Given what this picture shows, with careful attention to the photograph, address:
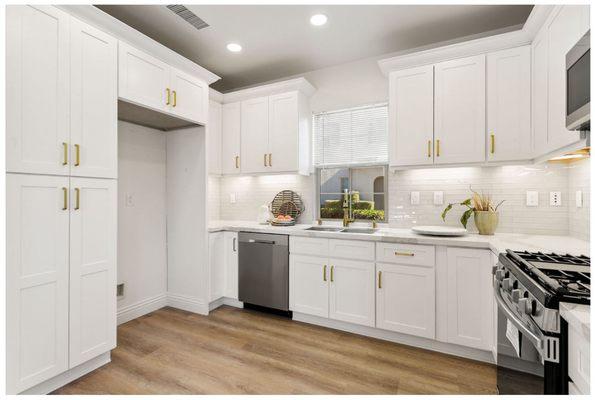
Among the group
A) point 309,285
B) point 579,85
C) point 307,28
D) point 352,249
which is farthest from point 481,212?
point 307,28

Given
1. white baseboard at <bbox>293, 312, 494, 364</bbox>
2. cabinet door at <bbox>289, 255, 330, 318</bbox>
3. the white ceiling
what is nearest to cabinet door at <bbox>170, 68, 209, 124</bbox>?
the white ceiling

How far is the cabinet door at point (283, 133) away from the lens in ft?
11.1

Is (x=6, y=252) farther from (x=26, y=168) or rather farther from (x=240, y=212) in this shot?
(x=240, y=212)

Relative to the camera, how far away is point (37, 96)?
1.83 metres

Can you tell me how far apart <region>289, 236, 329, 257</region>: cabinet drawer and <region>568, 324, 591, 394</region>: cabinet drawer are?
1967mm

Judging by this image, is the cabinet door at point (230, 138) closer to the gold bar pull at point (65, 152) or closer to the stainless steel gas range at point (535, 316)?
the gold bar pull at point (65, 152)

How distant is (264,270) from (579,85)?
2.74m

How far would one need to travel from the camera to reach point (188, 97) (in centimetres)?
299

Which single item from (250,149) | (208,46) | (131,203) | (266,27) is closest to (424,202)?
(250,149)

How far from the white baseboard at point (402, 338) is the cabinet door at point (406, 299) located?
10 centimetres

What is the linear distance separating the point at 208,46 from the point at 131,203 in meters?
1.83

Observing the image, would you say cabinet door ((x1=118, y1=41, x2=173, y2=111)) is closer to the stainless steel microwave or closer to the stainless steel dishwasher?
the stainless steel dishwasher

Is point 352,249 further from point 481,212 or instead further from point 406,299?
point 481,212

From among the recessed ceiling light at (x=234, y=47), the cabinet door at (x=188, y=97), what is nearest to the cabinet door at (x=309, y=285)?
the cabinet door at (x=188, y=97)
